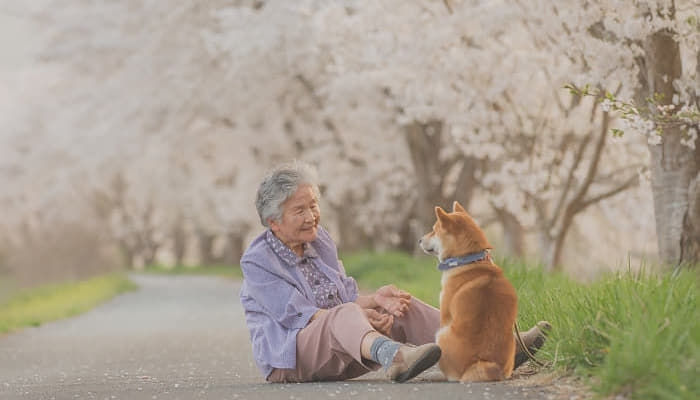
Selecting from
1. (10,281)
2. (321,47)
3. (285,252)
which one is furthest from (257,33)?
(10,281)

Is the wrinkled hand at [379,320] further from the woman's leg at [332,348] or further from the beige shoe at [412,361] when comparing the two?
the beige shoe at [412,361]

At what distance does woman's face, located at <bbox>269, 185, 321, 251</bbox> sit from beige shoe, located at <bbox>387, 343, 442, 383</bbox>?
1.02 m

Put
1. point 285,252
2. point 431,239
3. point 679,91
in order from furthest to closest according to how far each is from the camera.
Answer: point 679,91
point 285,252
point 431,239

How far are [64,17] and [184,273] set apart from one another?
14.3m

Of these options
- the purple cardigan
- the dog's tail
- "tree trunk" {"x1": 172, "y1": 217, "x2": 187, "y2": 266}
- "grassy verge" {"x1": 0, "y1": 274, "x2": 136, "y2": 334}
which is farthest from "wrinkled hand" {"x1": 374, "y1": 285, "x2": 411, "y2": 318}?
"tree trunk" {"x1": 172, "y1": 217, "x2": 187, "y2": 266}

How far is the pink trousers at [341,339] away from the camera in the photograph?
503cm

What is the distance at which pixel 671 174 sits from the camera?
7.94 m

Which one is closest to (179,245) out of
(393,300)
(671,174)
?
(671,174)

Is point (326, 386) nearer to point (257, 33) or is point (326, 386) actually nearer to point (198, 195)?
point (257, 33)

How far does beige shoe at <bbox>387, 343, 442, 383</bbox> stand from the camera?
462 centimetres

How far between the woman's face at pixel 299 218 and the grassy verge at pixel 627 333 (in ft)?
4.91

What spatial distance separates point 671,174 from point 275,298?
13.5ft

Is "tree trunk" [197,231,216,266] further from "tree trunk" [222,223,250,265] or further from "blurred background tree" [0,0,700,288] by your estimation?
"tree trunk" [222,223,250,265]

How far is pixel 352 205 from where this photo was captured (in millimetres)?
22844
